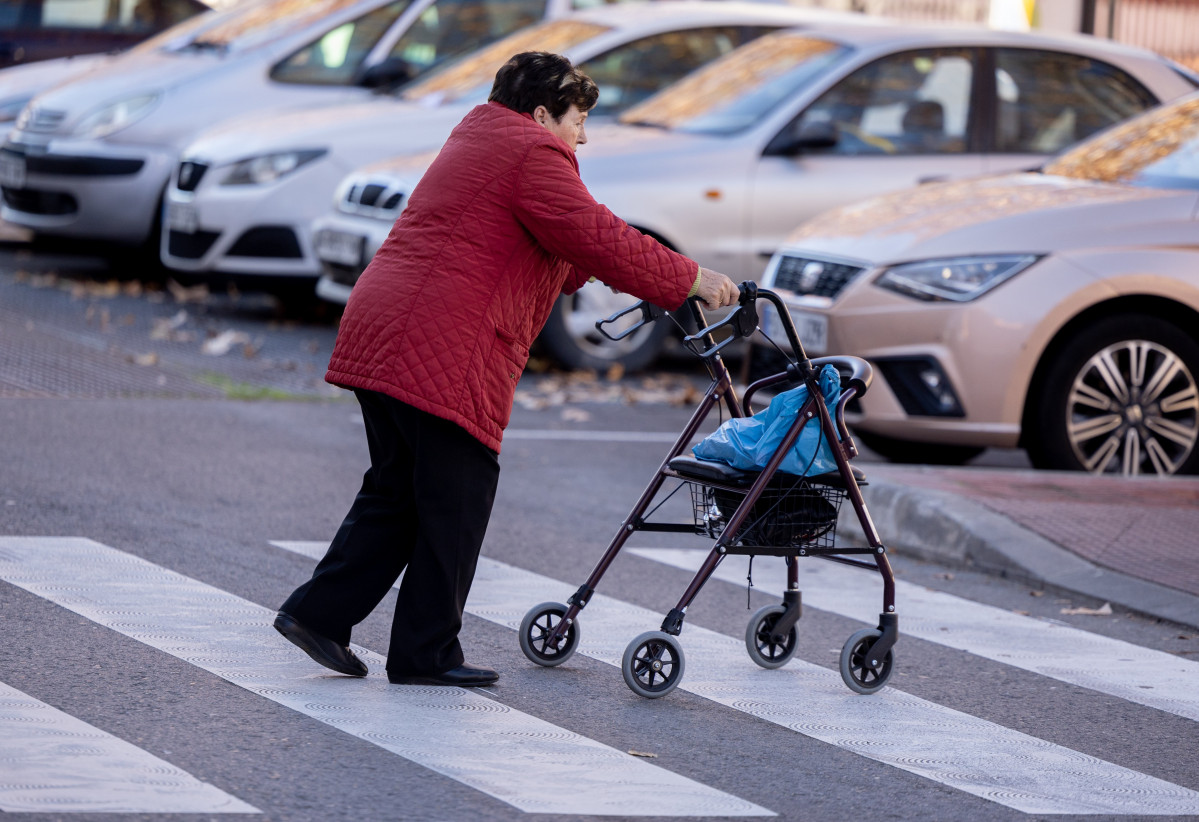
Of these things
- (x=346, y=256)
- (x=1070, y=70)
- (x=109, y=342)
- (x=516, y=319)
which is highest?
(x=1070, y=70)

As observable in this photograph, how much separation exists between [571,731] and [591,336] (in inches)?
252

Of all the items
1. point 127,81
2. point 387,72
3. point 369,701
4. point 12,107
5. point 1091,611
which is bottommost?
point 369,701

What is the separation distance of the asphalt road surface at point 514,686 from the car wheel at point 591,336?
2518 mm

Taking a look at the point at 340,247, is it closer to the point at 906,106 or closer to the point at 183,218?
the point at 183,218

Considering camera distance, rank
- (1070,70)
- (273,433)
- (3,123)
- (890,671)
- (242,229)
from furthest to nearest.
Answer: (3,123)
(242,229)
(1070,70)
(273,433)
(890,671)

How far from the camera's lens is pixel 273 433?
866 cm

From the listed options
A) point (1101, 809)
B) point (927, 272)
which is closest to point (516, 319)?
point (1101, 809)

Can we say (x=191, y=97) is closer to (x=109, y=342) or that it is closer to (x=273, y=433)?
(x=109, y=342)

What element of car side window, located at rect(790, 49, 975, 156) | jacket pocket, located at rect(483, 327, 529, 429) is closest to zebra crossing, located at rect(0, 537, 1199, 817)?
jacket pocket, located at rect(483, 327, 529, 429)

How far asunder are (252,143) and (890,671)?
26.2 ft

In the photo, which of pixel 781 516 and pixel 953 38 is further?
pixel 953 38

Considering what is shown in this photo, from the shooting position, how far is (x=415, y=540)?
4.85 metres

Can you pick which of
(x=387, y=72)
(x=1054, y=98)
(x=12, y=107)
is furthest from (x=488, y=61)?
(x=12, y=107)

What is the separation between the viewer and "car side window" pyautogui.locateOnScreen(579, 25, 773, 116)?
12.1 metres
